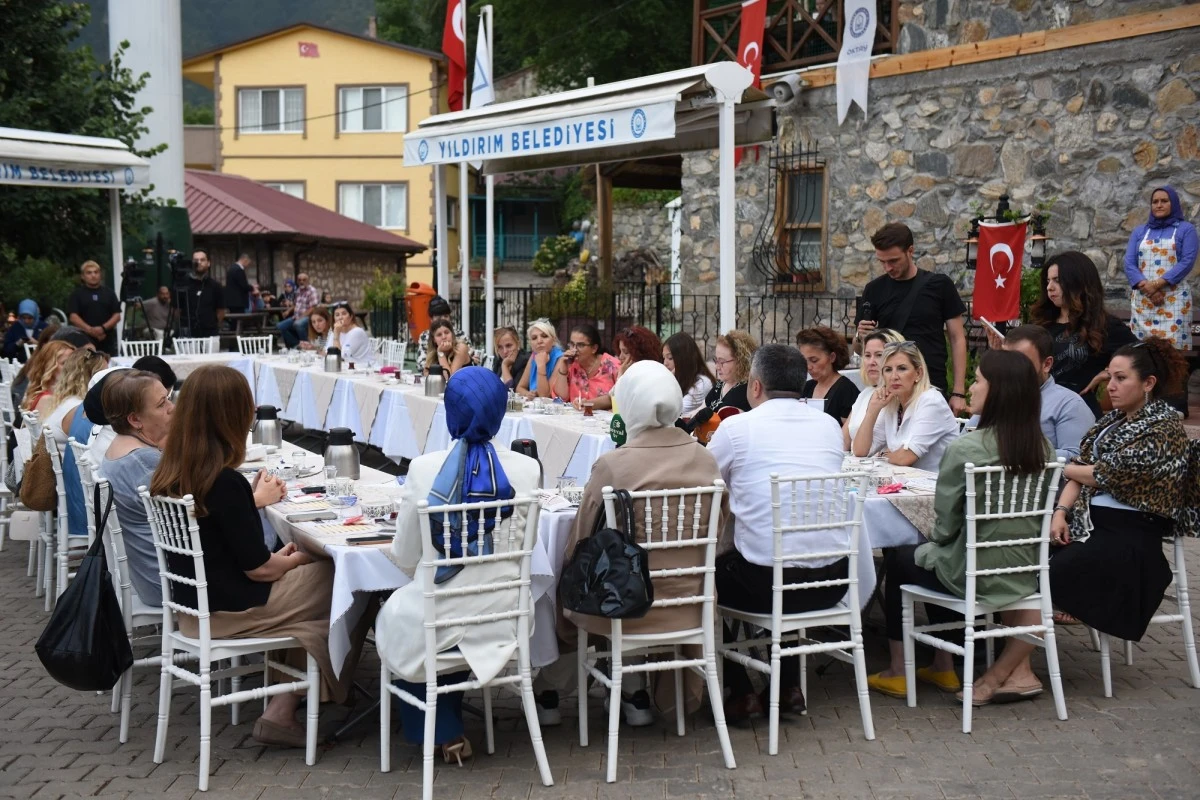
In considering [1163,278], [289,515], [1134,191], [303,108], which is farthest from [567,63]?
[289,515]

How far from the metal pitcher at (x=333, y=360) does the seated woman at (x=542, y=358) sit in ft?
9.89

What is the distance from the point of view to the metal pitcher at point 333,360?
11.3 m

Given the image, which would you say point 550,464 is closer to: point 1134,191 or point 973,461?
point 973,461

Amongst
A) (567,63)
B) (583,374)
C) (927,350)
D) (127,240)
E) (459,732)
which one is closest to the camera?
(459,732)

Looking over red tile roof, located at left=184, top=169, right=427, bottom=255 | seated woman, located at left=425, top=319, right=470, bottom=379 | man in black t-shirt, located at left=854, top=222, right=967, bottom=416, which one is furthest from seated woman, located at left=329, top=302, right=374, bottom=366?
red tile roof, located at left=184, top=169, right=427, bottom=255

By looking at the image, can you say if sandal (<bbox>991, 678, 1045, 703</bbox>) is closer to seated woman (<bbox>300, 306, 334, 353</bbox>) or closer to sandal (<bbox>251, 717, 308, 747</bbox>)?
sandal (<bbox>251, 717, 308, 747</bbox>)

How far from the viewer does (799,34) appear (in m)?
15.2

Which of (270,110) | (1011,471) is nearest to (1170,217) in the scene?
(1011,471)

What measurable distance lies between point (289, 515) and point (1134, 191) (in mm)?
9465

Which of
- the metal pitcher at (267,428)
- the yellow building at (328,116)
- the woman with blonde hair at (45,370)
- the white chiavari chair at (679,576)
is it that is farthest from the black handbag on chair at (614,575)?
the yellow building at (328,116)

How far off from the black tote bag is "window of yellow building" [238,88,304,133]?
34407 mm

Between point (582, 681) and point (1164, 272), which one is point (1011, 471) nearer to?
point (582, 681)

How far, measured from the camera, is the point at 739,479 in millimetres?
4609

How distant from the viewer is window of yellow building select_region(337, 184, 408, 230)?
122ft
